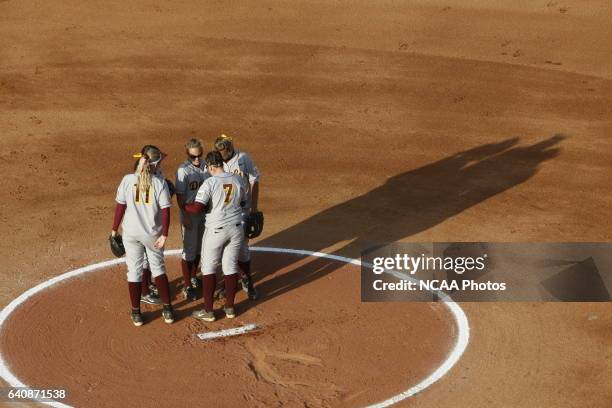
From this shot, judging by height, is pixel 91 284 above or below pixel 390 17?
below

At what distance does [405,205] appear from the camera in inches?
589

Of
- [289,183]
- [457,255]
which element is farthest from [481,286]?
[289,183]

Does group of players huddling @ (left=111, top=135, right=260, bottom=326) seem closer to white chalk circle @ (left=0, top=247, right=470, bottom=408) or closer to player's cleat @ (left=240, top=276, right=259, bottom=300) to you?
player's cleat @ (left=240, top=276, right=259, bottom=300)

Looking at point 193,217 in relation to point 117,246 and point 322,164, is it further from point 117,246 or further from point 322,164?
point 322,164

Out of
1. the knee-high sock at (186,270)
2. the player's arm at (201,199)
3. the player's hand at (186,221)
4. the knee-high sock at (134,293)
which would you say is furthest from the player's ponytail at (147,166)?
the knee-high sock at (186,270)

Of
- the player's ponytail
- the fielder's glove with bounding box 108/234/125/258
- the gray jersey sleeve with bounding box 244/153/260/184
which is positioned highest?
the player's ponytail

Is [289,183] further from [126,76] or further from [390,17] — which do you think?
[390,17]

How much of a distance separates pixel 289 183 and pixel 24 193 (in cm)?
436

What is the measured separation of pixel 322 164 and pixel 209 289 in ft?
19.8

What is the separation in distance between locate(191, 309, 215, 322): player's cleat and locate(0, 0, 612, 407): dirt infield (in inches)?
13.8

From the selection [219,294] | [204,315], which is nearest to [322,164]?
[219,294]

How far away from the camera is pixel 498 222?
562 inches

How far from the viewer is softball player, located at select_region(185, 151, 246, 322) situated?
10.7 m

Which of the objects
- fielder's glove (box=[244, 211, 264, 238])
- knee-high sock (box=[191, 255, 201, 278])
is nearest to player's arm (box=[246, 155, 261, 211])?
fielder's glove (box=[244, 211, 264, 238])
